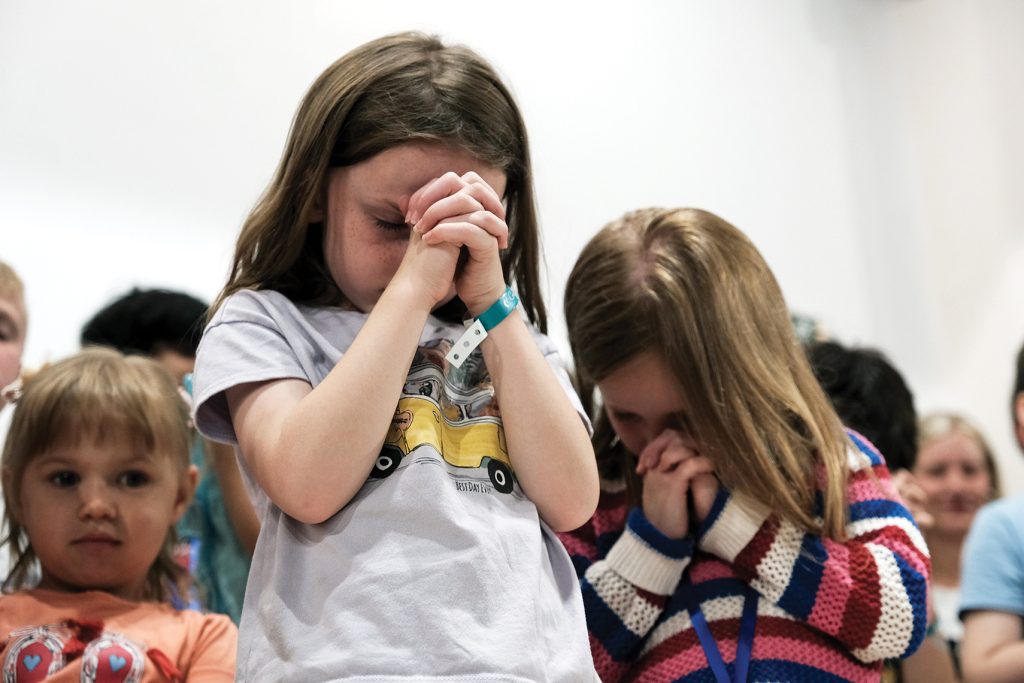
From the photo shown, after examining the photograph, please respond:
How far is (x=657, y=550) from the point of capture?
1.47 m

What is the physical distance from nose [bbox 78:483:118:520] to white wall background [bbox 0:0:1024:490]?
29.3 inches

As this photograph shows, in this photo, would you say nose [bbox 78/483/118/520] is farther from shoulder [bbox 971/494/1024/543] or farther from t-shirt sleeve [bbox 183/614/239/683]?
shoulder [bbox 971/494/1024/543]

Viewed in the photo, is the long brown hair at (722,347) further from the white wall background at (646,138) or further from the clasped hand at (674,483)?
the white wall background at (646,138)

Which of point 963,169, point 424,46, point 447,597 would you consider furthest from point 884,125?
point 447,597

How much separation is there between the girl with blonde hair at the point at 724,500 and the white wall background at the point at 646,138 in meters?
0.33

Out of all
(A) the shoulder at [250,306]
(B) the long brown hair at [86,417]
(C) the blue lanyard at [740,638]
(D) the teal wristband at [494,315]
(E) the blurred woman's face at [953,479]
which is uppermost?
(A) the shoulder at [250,306]

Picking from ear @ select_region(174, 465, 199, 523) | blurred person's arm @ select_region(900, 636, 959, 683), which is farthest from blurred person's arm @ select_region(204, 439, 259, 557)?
blurred person's arm @ select_region(900, 636, 959, 683)

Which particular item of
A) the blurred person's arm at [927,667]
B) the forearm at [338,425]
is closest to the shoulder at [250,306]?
the forearm at [338,425]

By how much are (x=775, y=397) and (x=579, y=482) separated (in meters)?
0.45

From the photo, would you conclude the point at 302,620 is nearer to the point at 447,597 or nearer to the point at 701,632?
the point at 447,597

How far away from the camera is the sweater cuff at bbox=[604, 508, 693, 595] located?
147 cm

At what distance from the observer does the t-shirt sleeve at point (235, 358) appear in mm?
1122

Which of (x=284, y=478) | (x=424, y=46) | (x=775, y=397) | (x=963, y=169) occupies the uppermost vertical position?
(x=424, y=46)

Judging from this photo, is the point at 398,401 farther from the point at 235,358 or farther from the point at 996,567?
the point at 996,567
